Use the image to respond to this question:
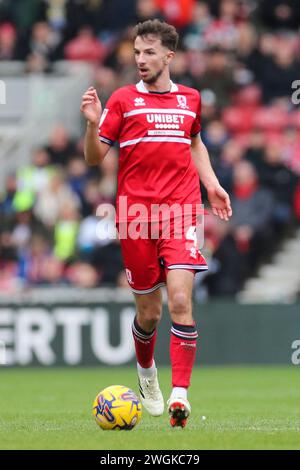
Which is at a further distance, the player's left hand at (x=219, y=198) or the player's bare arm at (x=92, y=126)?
the player's left hand at (x=219, y=198)

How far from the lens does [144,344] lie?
9953 millimetres

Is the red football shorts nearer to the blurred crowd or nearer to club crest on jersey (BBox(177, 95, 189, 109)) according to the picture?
club crest on jersey (BBox(177, 95, 189, 109))

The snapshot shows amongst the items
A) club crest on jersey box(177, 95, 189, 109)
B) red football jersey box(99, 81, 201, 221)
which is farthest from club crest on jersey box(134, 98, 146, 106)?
club crest on jersey box(177, 95, 189, 109)

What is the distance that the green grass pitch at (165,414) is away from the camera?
7934 millimetres

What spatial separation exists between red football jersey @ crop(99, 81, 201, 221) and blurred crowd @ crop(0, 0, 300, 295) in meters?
8.45

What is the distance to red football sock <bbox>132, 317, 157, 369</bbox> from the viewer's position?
32.5 feet

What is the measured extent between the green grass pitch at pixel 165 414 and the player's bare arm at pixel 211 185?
1570mm

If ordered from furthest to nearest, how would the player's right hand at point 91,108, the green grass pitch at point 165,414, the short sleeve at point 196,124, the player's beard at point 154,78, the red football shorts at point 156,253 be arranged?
the short sleeve at point 196,124, the player's beard at point 154,78, the red football shorts at point 156,253, the player's right hand at point 91,108, the green grass pitch at point 165,414

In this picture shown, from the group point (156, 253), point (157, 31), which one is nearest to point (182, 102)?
point (157, 31)

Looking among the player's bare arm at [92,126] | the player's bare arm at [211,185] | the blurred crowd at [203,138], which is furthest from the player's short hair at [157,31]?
the blurred crowd at [203,138]

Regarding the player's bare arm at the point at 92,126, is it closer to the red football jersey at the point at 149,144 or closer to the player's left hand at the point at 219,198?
the red football jersey at the point at 149,144

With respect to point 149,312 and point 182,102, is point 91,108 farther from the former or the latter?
point 149,312

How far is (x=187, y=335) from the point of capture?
356 inches

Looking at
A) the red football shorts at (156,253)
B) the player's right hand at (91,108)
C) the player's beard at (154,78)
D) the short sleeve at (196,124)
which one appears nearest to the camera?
the player's right hand at (91,108)
